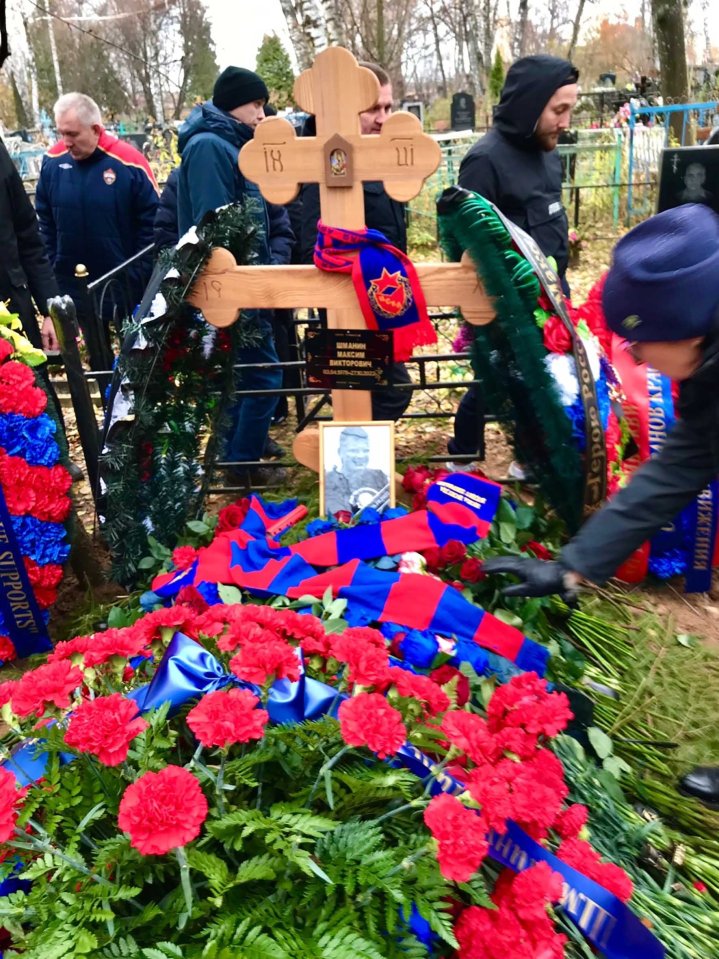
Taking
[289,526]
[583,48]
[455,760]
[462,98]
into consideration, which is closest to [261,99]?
[289,526]

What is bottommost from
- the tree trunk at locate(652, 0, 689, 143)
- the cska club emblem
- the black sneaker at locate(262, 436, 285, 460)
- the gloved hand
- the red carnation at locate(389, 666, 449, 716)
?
the black sneaker at locate(262, 436, 285, 460)

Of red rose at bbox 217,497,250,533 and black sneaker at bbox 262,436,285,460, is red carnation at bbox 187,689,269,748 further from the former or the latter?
black sneaker at bbox 262,436,285,460

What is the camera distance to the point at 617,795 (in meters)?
1.87

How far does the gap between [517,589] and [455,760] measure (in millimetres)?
535

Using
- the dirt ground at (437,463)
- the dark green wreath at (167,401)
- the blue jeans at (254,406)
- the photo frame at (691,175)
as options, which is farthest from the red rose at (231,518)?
the photo frame at (691,175)

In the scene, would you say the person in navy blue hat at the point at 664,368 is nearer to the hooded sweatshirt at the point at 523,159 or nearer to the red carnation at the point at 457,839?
the red carnation at the point at 457,839

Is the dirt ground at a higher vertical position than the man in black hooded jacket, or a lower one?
lower

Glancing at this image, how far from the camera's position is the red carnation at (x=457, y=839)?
1.12m

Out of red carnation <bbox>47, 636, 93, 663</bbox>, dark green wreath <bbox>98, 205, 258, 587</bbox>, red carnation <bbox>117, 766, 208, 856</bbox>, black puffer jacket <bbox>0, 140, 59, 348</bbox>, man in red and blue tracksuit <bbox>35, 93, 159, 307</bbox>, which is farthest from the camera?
man in red and blue tracksuit <bbox>35, 93, 159, 307</bbox>

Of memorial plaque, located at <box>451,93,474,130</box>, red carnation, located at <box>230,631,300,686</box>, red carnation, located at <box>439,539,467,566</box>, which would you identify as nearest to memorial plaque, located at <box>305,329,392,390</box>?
red carnation, located at <box>439,539,467,566</box>

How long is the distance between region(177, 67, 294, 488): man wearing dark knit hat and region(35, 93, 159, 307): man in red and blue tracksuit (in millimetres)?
944

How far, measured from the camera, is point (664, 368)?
5.85 ft

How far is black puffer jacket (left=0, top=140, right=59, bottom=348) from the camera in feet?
12.0

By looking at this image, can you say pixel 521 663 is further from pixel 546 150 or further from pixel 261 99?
pixel 261 99
